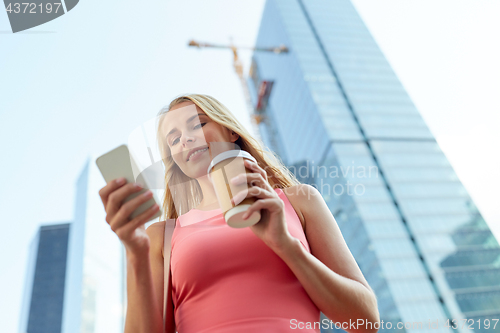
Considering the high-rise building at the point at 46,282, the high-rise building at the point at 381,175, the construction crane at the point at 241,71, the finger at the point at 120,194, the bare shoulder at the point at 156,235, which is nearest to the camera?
the finger at the point at 120,194

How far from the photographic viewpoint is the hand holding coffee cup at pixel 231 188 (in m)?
0.81

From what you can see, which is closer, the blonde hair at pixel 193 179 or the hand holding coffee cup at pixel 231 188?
the hand holding coffee cup at pixel 231 188

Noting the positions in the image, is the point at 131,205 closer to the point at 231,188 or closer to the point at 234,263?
the point at 231,188

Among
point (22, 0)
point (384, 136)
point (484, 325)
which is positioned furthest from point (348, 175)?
point (22, 0)

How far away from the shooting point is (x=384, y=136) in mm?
42844

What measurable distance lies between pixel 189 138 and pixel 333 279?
641 millimetres

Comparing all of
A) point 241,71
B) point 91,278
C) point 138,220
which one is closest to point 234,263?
point 138,220

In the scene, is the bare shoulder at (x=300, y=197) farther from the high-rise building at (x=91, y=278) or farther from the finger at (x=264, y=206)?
the high-rise building at (x=91, y=278)

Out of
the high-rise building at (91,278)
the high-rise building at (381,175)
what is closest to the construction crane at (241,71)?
the high-rise building at (381,175)

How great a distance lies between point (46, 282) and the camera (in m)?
78.0

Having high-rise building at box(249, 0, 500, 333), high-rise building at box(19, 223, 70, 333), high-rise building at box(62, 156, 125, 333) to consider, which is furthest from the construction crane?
high-rise building at box(19, 223, 70, 333)

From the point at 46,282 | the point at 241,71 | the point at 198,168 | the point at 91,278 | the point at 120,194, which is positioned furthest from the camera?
the point at 46,282

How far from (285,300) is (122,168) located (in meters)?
0.62

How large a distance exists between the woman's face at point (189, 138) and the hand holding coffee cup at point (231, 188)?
281 mm
